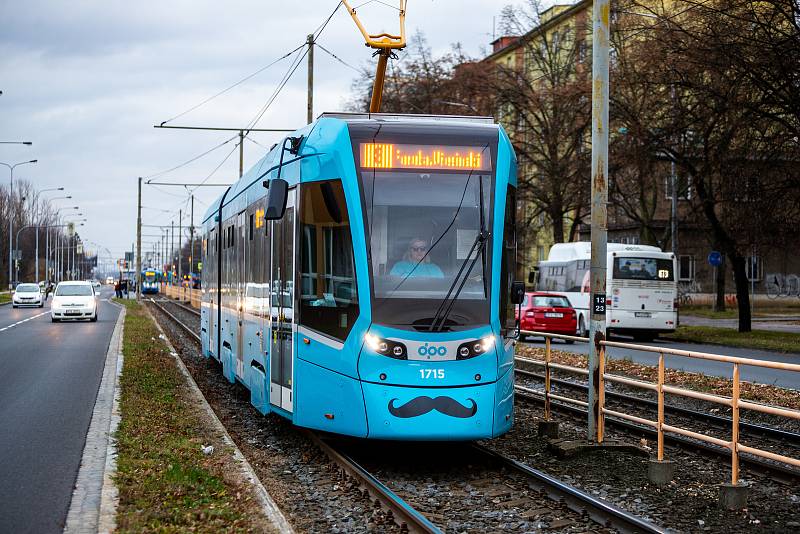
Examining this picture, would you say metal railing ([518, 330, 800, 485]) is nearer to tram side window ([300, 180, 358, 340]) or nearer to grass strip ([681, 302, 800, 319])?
tram side window ([300, 180, 358, 340])

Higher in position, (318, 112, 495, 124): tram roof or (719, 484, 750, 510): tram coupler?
(318, 112, 495, 124): tram roof

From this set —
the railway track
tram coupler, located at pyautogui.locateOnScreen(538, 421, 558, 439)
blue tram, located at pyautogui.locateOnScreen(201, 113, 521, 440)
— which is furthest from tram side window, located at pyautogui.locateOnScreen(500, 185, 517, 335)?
tram coupler, located at pyautogui.locateOnScreen(538, 421, 558, 439)

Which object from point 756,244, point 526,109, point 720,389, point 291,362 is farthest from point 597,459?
point 526,109

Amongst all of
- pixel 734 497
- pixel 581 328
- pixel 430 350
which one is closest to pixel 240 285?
pixel 430 350

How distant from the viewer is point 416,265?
996 cm

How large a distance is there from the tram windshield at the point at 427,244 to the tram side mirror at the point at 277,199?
1.07 m

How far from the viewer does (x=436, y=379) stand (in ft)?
31.4

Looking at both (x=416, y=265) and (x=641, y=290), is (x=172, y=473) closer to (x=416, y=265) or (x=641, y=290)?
(x=416, y=265)

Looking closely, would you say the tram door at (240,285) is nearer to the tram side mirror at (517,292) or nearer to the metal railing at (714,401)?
the metal railing at (714,401)

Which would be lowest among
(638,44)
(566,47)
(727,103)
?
(727,103)

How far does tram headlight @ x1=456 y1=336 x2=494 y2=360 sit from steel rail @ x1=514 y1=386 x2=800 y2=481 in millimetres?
2877

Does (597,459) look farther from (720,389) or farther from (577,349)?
(577,349)

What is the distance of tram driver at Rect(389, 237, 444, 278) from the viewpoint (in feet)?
32.6

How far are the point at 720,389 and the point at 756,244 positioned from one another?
46.5 feet
